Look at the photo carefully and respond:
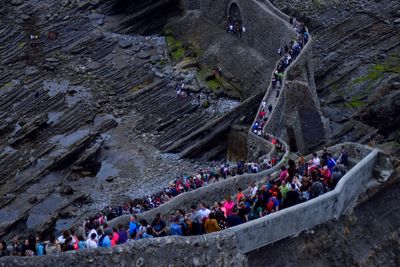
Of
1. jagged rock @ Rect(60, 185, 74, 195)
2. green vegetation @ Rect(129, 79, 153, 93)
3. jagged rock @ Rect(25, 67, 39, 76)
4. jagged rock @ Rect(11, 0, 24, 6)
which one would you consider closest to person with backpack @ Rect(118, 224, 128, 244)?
jagged rock @ Rect(60, 185, 74, 195)

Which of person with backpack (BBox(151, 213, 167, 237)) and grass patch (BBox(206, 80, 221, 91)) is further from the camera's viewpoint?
grass patch (BBox(206, 80, 221, 91))

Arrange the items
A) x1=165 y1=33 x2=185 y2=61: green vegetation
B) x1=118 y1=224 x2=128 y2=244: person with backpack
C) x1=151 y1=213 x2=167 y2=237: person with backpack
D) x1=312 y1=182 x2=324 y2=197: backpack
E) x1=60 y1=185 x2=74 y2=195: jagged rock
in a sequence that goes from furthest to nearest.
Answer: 1. x1=165 y1=33 x2=185 y2=61: green vegetation
2. x1=60 y1=185 x2=74 y2=195: jagged rock
3. x1=312 y1=182 x2=324 y2=197: backpack
4. x1=151 y1=213 x2=167 y2=237: person with backpack
5. x1=118 y1=224 x2=128 y2=244: person with backpack

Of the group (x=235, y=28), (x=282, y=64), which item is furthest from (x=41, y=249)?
(x=235, y=28)

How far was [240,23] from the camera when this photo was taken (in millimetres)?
42562

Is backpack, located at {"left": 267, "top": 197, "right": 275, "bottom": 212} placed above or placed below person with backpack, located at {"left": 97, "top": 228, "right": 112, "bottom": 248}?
below

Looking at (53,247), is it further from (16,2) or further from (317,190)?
(16,2)

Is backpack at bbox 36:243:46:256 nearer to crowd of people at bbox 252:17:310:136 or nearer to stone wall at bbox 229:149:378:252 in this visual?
stone wall at bbox 229:149:378:252

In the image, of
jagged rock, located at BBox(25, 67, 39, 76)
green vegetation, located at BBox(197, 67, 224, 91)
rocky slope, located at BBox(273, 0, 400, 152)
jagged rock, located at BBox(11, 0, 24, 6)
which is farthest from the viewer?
jagged rock, located at BBox(11, 0, 24, 6)

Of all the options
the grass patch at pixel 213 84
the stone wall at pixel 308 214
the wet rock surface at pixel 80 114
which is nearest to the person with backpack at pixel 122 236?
the stone wall at pixel 308 214

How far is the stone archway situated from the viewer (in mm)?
42650

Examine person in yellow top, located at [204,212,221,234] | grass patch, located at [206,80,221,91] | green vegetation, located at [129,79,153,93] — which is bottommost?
green vegetation, located at [129,79,153,93]

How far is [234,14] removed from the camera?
43.3 m

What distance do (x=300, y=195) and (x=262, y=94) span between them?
19.5 meters

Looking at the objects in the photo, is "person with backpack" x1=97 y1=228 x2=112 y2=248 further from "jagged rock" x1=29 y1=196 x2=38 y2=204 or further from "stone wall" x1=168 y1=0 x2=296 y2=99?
"stone wall" x1=168 y1=0 x2=296 y2=99
